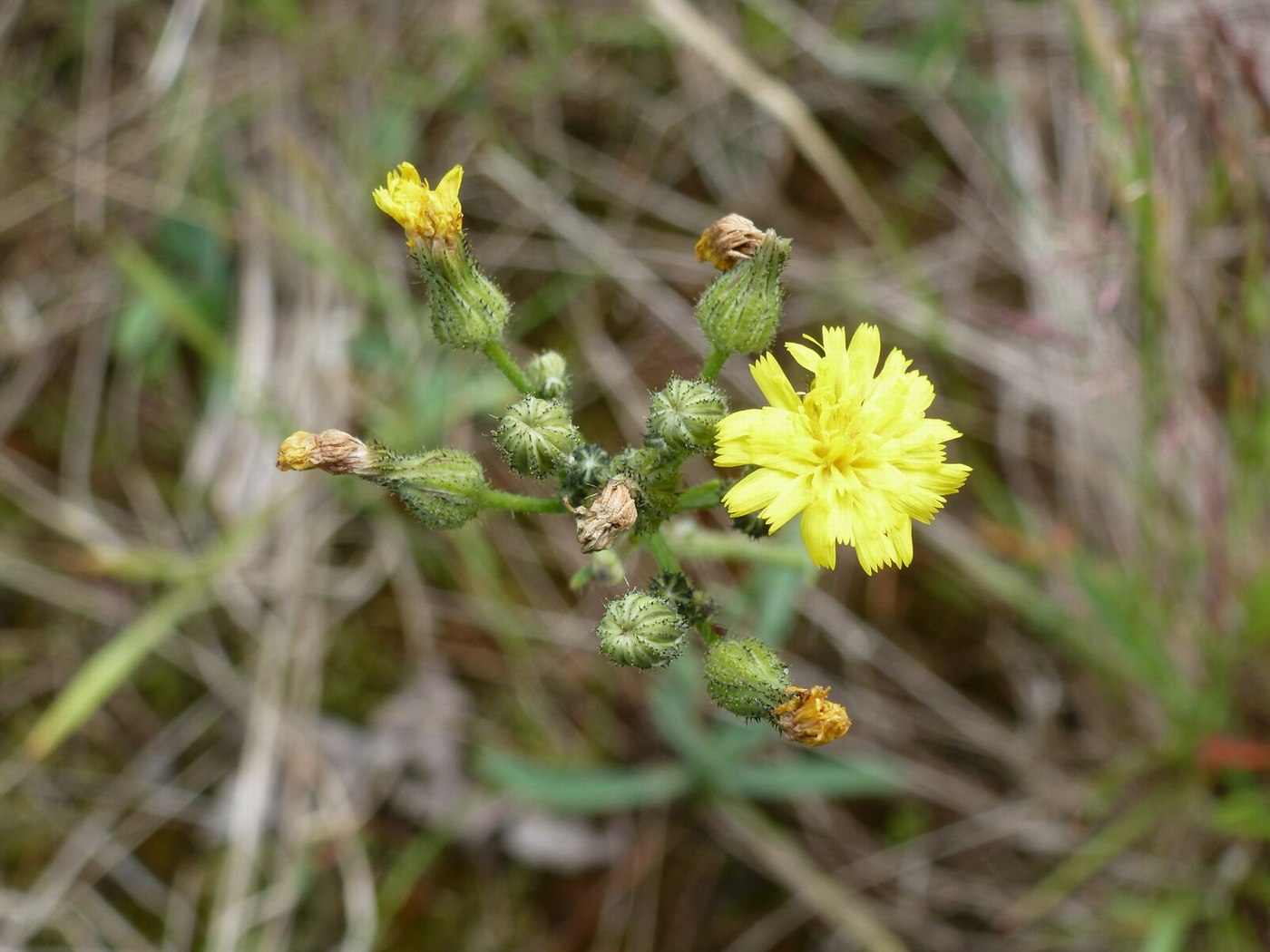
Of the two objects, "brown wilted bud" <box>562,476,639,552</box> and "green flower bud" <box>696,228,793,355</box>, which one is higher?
"green flower bud" <box>696,228,793,355</box>

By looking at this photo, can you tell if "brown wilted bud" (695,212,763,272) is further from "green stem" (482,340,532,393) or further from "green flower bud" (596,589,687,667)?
"green flower bud" (596,589,687,667)

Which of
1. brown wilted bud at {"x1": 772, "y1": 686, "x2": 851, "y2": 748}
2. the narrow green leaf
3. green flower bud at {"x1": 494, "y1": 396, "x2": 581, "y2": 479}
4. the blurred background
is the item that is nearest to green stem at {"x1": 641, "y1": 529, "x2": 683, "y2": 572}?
green flower bud at {"x1": 494, "y1": 396, "x2": 581, "y2": 479}

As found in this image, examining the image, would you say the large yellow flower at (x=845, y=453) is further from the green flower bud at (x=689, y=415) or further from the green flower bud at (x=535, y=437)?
the green flower bud at (x=535, y=437)

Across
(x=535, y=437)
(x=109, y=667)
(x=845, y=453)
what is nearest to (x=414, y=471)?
(x=535, y=437)

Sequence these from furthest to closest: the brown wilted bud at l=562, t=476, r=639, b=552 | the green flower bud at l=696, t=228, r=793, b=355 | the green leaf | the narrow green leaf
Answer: the narrow green leaf → the green leaf → the green flower bud at l=696, t=228, r=793, b=355 → the brown wilted bud at l=562, t=476, r=639, b=552

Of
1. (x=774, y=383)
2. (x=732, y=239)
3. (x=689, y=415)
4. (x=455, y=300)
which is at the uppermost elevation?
(x=732, y=239)

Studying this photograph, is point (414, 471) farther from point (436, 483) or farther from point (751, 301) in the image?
point (751, 301)
